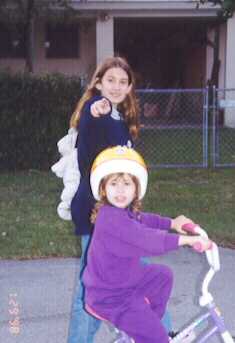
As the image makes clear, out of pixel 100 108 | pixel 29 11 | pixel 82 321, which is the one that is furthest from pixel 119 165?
pixel 29 11

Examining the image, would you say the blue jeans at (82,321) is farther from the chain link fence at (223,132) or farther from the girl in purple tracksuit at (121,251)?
the chain link fence at (223,132)

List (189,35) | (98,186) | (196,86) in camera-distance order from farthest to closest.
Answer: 1. (196,86)
2. (189,35)
3. (98,186)

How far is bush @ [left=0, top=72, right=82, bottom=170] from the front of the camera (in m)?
11.1

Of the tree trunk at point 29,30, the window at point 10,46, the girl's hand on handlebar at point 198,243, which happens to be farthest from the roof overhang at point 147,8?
the girl's hand on handlebar at point 198,243

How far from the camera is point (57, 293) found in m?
5.36

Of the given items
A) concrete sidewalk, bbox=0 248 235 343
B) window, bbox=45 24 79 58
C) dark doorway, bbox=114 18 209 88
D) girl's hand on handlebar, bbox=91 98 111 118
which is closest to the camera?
girl's hand on handlebar, bbox=91 98 111 118

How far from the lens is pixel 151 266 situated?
10.7 feet

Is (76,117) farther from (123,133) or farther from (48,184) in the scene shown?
(48,184)

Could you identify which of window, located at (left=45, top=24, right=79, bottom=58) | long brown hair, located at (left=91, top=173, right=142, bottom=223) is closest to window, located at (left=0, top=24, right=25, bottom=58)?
window, located at (left=45, top=24, right=79, bottom=58)

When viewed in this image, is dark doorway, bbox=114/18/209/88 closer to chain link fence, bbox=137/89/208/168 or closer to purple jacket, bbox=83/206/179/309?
chain link fence, bbox=137/89/208/168

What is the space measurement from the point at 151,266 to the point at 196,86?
20876mm

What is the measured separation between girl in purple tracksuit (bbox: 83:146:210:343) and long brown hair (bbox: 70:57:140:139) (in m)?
0.68

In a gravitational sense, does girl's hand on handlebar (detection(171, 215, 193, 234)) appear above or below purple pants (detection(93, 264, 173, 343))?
above

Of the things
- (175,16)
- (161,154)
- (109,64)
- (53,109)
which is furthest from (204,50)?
(109,64)
